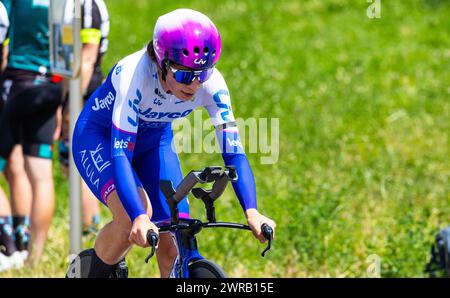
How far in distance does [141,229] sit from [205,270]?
503 mm

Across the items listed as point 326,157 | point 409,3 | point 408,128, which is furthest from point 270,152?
point 409,3

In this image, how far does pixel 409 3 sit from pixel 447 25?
1.60 metres

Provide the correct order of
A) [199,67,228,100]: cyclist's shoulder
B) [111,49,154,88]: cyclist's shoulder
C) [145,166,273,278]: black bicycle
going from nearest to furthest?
[145,166,273,278]: black bicycle, [111,49,154,88]: cyclist's shoulder, [199,67,228,100]: cyclist's shoulder

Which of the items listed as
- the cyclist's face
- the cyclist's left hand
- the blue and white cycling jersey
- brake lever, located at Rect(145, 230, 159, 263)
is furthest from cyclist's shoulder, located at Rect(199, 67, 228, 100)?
brake lever, located at Rect(145, 230, 159, 263)

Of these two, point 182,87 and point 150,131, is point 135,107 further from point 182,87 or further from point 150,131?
point 150,131

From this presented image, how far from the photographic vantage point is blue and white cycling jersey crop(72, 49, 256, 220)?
501 cm

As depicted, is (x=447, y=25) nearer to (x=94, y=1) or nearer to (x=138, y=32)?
(x=138, y=32)

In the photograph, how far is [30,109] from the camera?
25.1 ft

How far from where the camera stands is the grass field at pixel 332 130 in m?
7.50

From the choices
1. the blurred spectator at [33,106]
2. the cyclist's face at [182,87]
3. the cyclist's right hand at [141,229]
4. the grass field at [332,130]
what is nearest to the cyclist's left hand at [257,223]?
the cyclist's right hand at [141,229]

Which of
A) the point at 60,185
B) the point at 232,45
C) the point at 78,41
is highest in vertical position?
the point at 232,45

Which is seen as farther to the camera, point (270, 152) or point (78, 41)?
point (270, 152)

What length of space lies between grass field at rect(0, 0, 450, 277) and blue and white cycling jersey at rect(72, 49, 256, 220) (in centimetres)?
171

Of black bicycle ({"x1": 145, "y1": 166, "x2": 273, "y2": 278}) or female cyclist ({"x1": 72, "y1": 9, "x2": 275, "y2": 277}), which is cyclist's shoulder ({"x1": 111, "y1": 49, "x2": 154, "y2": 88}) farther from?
black bicycle ({"x1": 145, "y1": 166, "x2": 273, "y2": 278})
